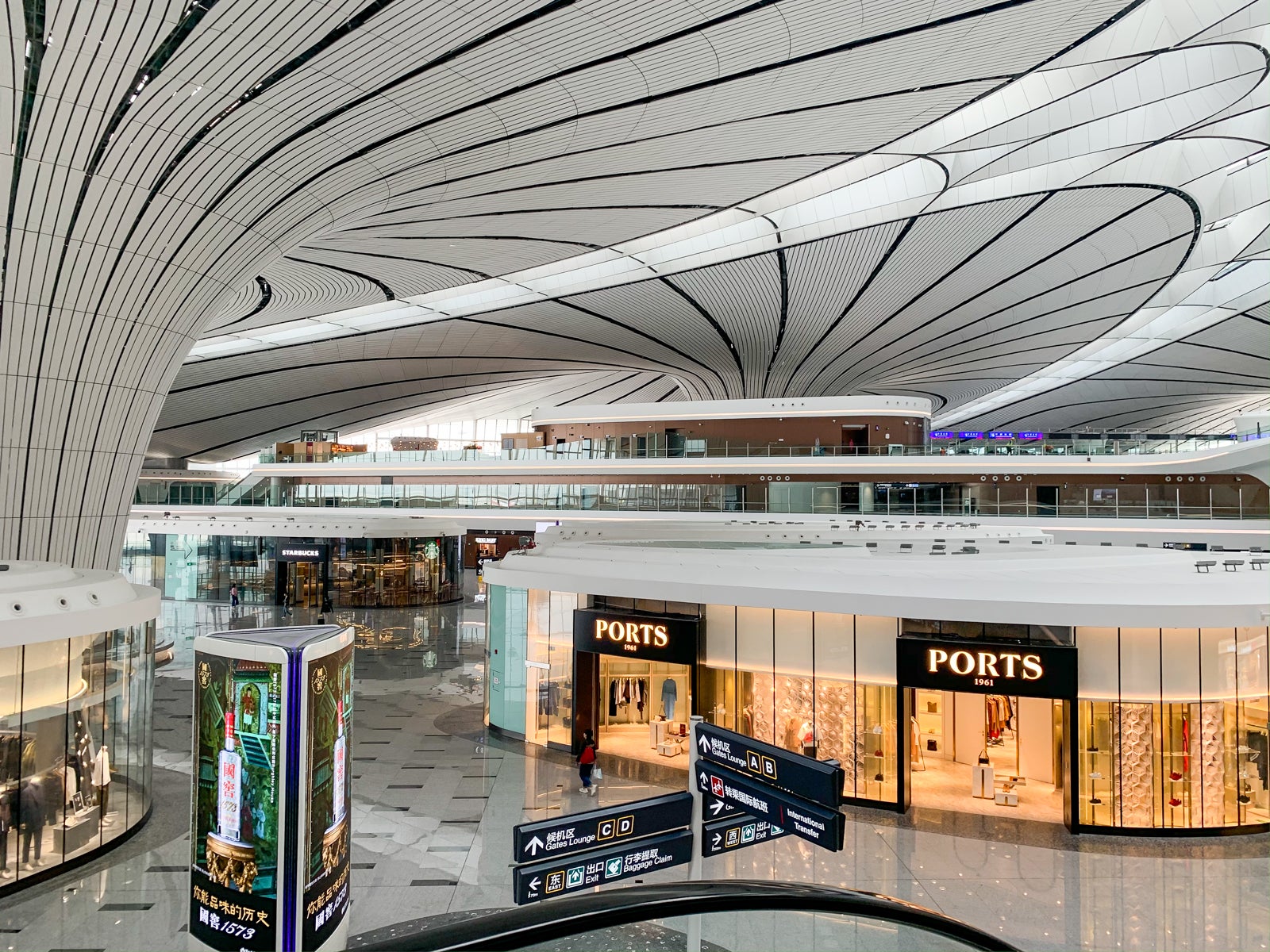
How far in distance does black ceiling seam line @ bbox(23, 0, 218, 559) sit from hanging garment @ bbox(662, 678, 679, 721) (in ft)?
25.8

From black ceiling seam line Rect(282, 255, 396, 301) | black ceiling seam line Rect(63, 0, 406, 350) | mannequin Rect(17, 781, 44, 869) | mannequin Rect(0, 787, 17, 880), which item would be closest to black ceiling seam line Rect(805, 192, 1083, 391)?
black ceiling seam line Rect(282, 255, 396, 301)

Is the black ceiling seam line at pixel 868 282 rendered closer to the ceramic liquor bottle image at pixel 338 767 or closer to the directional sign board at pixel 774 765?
the directional sign board at pixel 774 765

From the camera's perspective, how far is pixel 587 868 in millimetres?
5500

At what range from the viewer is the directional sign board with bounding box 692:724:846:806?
5402 mm

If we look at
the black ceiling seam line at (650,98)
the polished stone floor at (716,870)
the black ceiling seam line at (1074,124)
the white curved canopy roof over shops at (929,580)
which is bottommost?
A: the polished stone floor at (716,870)

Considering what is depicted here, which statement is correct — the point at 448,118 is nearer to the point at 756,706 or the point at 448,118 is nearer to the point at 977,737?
the point at 756,706

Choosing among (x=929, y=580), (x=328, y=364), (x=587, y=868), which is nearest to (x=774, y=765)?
(x=587, y=868)

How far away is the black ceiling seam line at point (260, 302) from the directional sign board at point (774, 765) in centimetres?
1873

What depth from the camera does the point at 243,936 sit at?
19.4 ft

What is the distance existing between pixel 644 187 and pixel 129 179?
9606mm

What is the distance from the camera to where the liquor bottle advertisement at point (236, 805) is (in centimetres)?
587

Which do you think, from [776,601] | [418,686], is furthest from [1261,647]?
[418,686]

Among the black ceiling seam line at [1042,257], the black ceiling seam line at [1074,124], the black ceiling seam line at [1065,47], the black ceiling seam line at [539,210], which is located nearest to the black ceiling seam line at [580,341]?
the black ceiling seam line at [1042,257]

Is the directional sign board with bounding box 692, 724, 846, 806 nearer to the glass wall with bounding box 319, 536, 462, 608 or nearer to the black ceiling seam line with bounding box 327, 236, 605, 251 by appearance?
the black ceiling seam line with bounding box 327, 236, 605, 251
